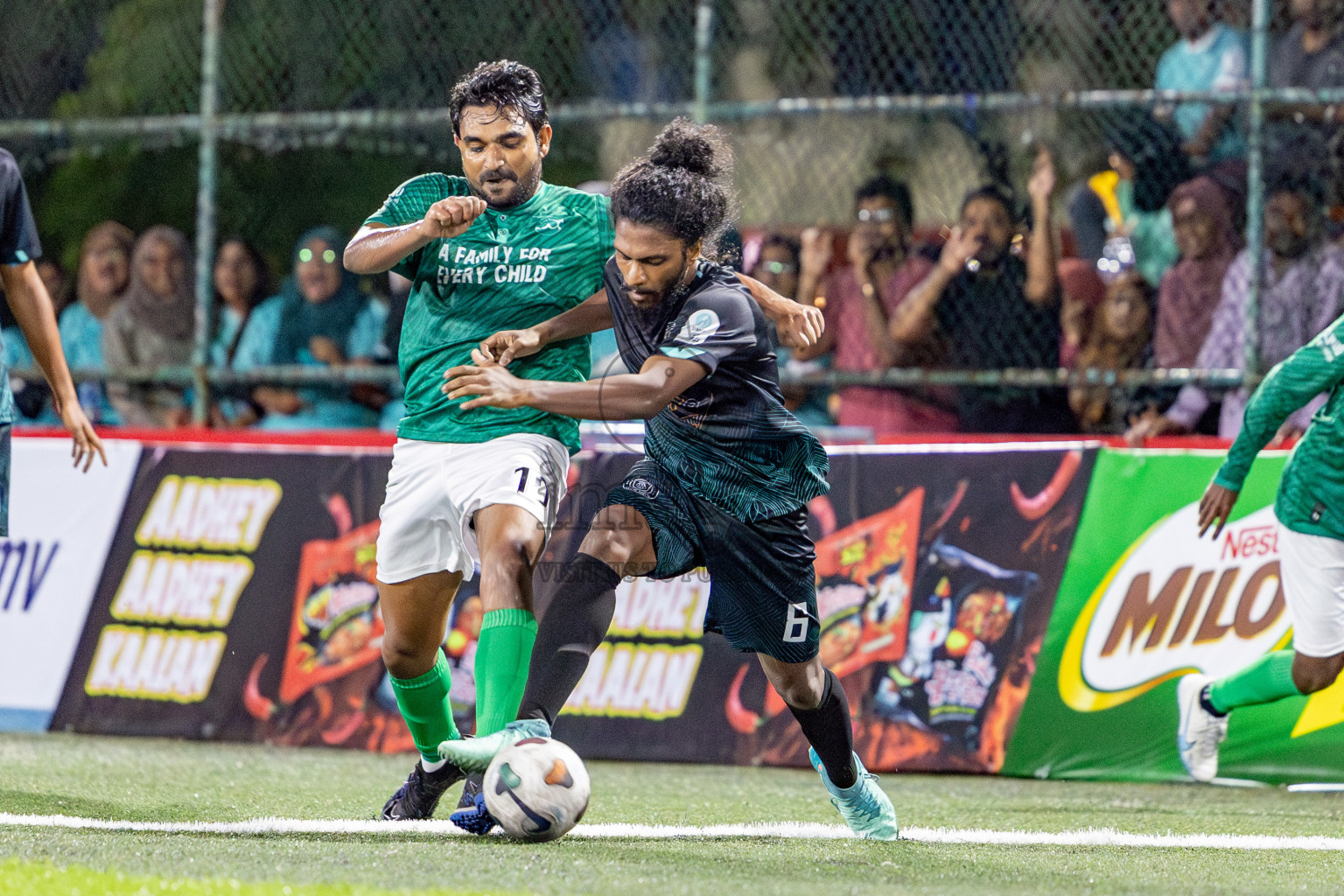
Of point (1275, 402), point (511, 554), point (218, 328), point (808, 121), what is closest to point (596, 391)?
point (511, 554)

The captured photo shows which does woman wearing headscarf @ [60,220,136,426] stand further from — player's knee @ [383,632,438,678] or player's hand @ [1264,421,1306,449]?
player's hand @ [1264,421,1306,449]

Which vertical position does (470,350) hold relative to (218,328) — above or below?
above

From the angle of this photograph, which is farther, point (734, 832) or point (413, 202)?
point (413, 202)

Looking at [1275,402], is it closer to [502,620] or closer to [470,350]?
[470,350]

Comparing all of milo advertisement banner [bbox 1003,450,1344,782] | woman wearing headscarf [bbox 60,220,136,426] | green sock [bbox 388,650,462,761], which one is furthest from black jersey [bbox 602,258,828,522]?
woman wearing headscarf [bbox 60,220,136,426]

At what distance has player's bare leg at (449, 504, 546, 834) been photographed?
4.30m

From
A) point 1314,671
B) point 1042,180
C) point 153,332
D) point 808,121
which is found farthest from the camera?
point 153,332

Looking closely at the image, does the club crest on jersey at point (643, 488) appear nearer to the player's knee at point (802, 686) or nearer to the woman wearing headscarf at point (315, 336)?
the player's knee at point (802, 686)

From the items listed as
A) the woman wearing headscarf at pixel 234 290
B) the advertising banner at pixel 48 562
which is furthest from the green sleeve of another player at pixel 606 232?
the woman wearing headscarf at pixel 234 290

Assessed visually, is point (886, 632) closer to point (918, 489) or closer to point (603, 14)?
point (918, 489)

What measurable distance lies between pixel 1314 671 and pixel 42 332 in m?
4.39

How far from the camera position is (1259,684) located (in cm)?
586

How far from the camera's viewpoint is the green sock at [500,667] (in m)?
4.29

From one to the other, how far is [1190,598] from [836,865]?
307cm
